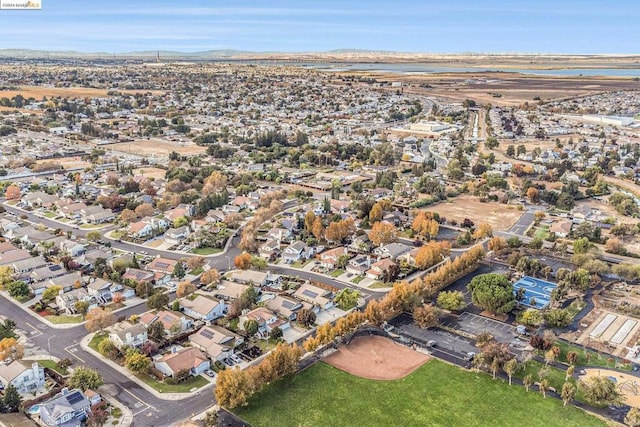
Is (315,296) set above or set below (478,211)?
below

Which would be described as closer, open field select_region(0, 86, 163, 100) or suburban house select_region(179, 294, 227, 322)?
suburban house select_region(179, 294, 227, 322)

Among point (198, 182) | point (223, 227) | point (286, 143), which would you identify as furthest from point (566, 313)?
point (286, 143)

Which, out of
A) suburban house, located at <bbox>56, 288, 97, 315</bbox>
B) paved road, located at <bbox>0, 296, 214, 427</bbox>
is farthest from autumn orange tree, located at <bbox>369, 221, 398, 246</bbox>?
suburban house, located at <bbox>56, 288, 97, 315</bbox>

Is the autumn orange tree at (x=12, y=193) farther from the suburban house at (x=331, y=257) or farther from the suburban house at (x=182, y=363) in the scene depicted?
the suburban house at (x=182, y=363)

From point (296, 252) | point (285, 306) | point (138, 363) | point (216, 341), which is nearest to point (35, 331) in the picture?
point (138, 363)

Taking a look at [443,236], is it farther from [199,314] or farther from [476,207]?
[199,314]

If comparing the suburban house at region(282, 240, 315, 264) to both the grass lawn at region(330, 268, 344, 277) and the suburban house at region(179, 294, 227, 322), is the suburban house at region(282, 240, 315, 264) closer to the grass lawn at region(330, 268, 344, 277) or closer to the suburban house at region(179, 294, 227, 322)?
the grass lawn at region(330, 268, 344, 277)

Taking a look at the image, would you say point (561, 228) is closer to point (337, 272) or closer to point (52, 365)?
point (337, 272)
